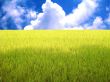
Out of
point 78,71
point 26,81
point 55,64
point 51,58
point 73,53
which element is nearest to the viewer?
point 26,81

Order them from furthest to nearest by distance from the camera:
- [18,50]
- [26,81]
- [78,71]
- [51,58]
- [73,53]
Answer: [18,50] < [73,53] < [51,58] < [78,71] < [26,81]

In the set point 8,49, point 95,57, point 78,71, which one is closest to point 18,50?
point 8,49

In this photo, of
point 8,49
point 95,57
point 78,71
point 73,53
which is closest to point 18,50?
point 8,49

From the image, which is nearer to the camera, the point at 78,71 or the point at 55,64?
the point at 78,71

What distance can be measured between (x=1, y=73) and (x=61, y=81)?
4.40 feet

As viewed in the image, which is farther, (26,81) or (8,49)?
(8,49)

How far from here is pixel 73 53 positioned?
812cm

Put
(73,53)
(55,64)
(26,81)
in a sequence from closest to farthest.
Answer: (26,81)
(55,64)
(73,53)

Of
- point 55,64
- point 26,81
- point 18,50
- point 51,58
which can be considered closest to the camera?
point 26,81

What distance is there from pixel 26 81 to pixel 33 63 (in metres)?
1.30

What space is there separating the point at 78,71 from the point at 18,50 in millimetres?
3074

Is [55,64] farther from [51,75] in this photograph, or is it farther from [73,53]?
[73,53]

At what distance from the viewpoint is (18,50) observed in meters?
8.89

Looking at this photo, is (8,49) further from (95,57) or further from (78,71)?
(78,71)
